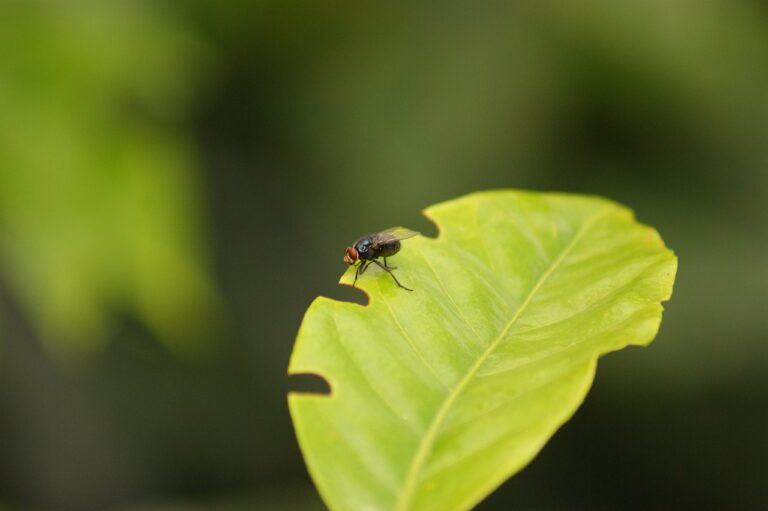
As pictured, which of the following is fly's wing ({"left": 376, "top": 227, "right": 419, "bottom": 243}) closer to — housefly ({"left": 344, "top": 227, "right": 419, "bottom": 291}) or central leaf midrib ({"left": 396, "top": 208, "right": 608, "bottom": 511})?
housefly ({"left": 344, "top": 227, "right": 419, "bottom": 291})

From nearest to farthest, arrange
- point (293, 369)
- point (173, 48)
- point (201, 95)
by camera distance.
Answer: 1. point (293, 369)
2. point (173, 48)
3. point (201, 95)

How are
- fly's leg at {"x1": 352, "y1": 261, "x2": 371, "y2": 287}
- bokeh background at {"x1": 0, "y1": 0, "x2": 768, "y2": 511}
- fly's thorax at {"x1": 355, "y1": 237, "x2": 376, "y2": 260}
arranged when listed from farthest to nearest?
bokeh background at {"x1": 0, "y1": 0, "x2": 768, "y2": 511} < fly's thorax at {"x1": 355, "y1": 237, "x2": 376, "y2": 260} < fly's leg at {"x1": 352, "y1": 261, "x2": 371, "y2": 287}

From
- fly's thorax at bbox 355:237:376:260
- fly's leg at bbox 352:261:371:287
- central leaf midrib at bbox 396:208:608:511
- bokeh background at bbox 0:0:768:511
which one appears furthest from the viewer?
bokeh background at bbox 0:0:768:511

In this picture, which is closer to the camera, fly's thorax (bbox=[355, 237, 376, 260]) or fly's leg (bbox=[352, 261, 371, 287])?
fly's leg (bbox=[352, 261, 371, 287])

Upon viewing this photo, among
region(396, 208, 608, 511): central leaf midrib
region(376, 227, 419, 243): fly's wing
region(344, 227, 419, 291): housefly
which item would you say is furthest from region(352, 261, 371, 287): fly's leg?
region(396, 208, 608, 511): central leaf midrib

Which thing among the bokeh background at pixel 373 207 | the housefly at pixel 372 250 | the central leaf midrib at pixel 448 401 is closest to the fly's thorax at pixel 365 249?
the housefly at pixel 372 250

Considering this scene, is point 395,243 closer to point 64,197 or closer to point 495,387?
point 495,387

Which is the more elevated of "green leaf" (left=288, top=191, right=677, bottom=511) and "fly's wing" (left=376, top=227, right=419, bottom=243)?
"green leaf" (left=288, top=191, right=677, bottom=511)

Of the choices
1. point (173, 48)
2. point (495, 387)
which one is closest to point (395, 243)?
point (495, 387)
